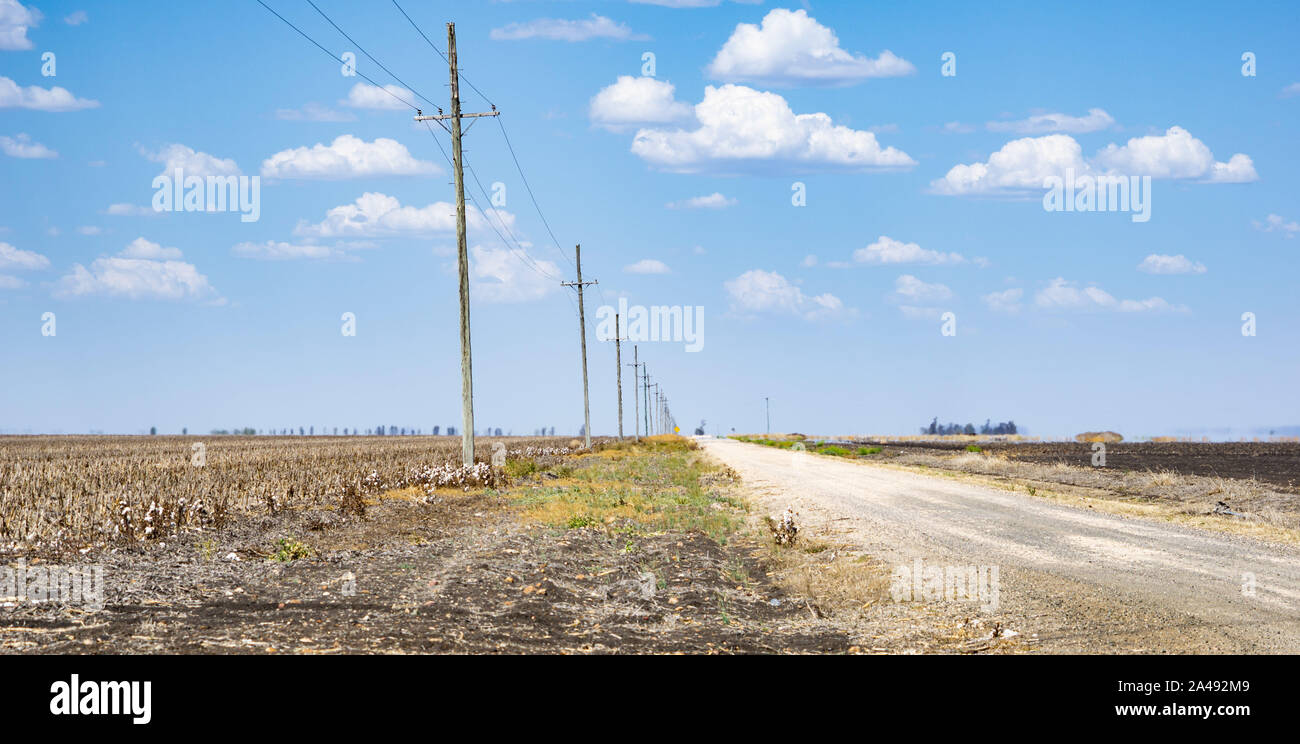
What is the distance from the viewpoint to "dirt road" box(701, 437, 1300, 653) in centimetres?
969

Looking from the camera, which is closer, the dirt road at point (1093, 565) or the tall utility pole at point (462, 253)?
the dirt road at point (1093, 565)

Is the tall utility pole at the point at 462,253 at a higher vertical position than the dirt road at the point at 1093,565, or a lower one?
higher

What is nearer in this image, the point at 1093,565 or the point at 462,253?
the point at 1093,565

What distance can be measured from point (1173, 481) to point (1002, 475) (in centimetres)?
1176

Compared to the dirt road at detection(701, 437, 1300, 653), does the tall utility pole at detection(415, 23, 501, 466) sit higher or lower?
higher

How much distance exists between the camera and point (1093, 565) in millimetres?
14258

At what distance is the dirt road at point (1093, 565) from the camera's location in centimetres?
969

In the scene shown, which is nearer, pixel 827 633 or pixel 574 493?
pixel 827 633

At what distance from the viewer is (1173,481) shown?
32.5 m

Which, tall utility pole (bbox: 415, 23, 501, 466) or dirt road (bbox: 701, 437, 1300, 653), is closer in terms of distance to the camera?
dirt road (bbox: 701, 437, 1300, 653)

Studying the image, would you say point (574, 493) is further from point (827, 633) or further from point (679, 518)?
point (827, 633)
